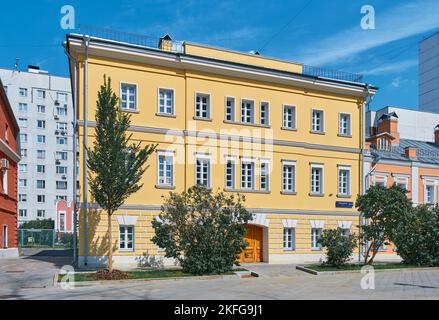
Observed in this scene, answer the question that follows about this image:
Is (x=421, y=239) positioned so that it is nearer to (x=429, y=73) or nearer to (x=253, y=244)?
(x=253, y=244)

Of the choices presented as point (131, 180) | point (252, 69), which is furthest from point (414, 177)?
point (131, 180)

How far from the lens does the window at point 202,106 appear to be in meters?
27.3

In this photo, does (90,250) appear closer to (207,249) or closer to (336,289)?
(207,249)

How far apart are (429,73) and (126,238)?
54.5 meters

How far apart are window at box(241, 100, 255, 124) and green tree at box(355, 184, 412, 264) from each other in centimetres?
801

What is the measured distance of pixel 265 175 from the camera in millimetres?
28484

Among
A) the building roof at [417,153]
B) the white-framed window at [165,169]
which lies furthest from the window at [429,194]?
the white-framed window at [165,169]

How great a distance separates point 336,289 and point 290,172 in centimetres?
1288

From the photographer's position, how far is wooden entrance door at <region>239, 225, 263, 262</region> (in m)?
28.3

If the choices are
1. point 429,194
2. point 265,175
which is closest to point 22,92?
point 265,175

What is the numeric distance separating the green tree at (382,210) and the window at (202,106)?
9781 mm

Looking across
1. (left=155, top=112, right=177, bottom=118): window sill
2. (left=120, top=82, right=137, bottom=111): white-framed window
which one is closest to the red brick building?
(left=120, top=82, right=137, bottom=111): white-framed window

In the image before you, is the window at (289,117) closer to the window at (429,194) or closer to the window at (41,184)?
the window at (429,194)

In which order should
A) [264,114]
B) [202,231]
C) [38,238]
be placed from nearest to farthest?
[202,231], [264,114], [38,238]
